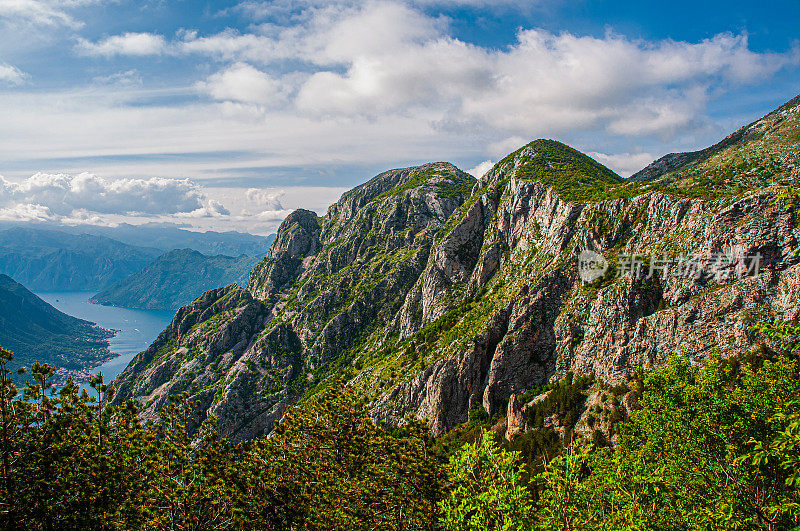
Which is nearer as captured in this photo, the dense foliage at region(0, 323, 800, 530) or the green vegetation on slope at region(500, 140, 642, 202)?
the dense foliage at region(0, 323, 800, 530)

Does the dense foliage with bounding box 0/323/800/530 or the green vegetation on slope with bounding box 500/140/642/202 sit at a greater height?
the green vegetation on slope with bounding box 500/140/642/202

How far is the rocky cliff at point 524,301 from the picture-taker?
245 feet

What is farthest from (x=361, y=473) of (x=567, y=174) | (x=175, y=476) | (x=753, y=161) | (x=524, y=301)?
(x=753, y=161)

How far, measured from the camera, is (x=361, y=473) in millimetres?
25000

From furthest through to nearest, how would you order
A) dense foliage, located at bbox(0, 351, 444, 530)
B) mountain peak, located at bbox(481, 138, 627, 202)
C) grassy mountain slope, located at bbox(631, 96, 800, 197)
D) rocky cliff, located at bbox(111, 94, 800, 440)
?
mountain peak, located at bbox(481, 138, 627, 202)
grassy mountain slope, located at bbox(631, 96, 800, 197)
rocky cliff, located at bbox(111, 94, 800, 440)
dense foliage, located at bbox(0, 351, 444, 530)

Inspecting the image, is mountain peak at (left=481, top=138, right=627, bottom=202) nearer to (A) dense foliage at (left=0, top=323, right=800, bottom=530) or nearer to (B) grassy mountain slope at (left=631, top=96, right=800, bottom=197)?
(B) grassy mountain slope at (left=631, top=96, right=800, bottom=197)

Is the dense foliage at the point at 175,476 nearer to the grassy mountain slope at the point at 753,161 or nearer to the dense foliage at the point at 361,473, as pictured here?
the dense foliage at the point at 361,473

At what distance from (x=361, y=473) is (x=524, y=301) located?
280 feet

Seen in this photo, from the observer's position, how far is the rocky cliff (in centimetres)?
7456

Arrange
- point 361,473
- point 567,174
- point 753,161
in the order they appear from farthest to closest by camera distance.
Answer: point 567,174
point 753,161
point 361,473

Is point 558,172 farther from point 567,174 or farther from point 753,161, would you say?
point 753,161

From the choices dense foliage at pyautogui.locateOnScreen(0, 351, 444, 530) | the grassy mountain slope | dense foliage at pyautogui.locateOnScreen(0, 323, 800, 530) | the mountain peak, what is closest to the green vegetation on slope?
the mountain peak

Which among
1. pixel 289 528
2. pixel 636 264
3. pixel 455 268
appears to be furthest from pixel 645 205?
pixel 289 528

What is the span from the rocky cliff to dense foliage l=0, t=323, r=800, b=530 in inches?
318
